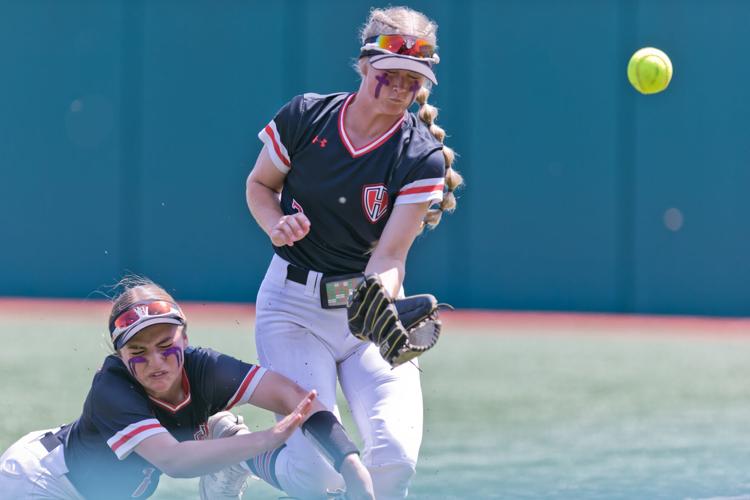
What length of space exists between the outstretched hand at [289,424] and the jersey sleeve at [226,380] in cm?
29

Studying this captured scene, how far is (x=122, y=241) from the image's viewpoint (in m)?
13.9

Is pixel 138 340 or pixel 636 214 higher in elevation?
pixel 138 340

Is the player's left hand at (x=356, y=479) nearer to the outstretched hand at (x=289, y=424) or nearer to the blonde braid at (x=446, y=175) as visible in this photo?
the outstretched hand at (x=289, y=424)

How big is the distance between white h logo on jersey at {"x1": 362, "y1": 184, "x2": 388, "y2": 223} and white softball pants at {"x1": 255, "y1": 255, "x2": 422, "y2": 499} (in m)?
0.33

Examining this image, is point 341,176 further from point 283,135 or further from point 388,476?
point 388,476

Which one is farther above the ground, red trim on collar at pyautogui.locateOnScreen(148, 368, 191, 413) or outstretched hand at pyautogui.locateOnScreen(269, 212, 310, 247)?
outstretched hand at pyautogui.locateOnScreen(269, 212, 310, 247)

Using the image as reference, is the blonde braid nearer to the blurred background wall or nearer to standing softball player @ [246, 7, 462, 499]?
standing softball player @ [246, 7, 462, 499]

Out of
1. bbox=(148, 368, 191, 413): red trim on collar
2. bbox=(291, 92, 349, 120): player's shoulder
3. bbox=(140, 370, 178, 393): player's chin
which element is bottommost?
bbox=(148, 368, 191, 413): red trim on collar

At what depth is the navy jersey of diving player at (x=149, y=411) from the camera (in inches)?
159

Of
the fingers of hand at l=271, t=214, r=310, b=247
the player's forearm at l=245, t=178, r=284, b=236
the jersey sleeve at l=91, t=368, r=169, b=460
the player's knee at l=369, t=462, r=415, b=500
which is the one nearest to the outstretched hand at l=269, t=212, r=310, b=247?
the fingers of hand at l=271, t=214, r=310, b=247

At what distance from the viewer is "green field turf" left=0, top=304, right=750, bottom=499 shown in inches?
201

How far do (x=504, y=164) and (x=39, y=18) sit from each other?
6.02 meters

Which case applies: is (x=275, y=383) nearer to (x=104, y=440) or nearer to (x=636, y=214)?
(x=104, y=440)

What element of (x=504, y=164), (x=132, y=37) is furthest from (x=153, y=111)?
(x=504, y=164)
